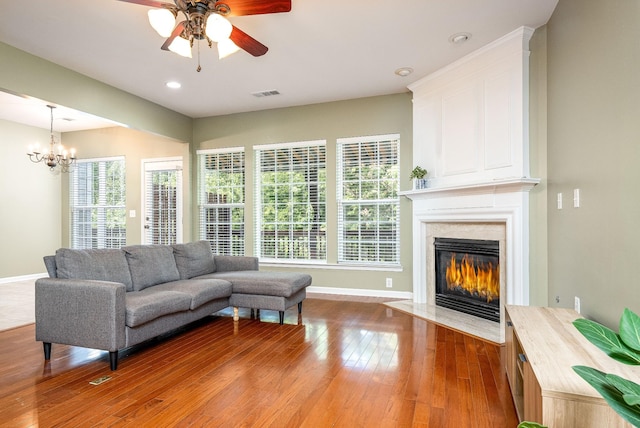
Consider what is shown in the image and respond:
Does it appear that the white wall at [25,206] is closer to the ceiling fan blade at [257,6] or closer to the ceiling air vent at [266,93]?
the ceiling air vent at [266,93]

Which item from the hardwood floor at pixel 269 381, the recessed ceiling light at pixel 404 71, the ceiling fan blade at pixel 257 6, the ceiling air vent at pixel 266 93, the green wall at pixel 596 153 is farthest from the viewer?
the ceiling air vent at pixel 266 93

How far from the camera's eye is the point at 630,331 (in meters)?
0.86

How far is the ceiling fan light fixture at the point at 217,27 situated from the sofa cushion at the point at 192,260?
260 cm

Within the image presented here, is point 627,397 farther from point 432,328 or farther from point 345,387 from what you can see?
point 432,328

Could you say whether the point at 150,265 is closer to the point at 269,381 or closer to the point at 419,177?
the point at 269,381

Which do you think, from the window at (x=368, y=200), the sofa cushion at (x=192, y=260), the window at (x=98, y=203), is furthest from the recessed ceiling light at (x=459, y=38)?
the window at (x=98, y=203)

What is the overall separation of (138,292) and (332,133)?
3.36 metres

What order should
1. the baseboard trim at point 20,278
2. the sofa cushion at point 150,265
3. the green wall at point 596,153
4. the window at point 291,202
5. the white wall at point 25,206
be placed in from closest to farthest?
the green wall at point 596,153 → the sofa cushion at point 150,265 → the window at point 291,202 → the baseboard trim at point 20,278 → the white wall at point 25,206

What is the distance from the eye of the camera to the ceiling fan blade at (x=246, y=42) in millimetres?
2678

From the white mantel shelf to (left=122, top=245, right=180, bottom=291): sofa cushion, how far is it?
9.48 ft

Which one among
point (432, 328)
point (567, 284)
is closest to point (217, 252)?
point (432, 328)

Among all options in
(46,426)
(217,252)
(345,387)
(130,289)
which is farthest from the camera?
(217,252)

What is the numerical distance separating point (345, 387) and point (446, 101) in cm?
332

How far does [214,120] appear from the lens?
618 centimetres
